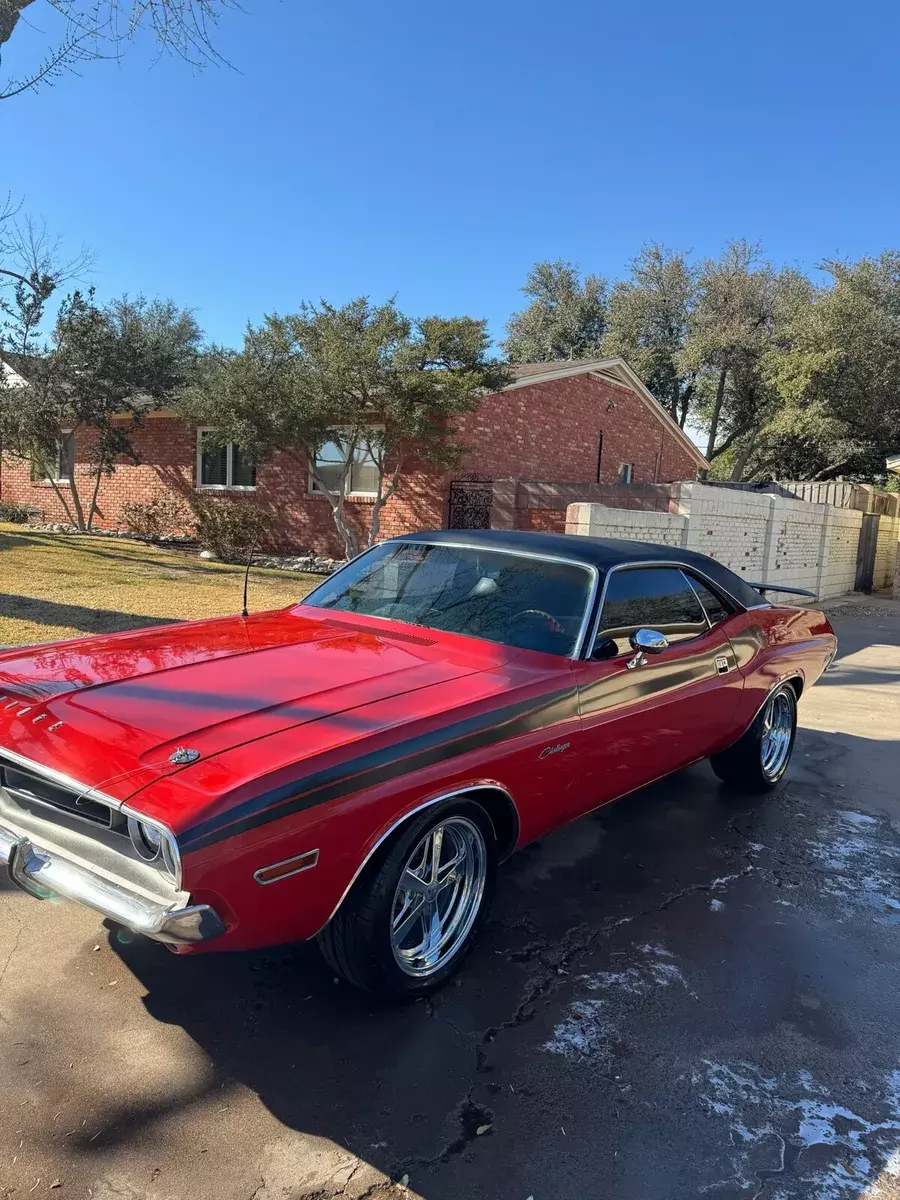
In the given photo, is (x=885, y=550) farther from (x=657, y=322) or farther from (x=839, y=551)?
(x=657, y=322)

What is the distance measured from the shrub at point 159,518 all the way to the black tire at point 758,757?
1634 cm

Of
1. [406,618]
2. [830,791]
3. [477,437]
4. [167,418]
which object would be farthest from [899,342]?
[406,618]

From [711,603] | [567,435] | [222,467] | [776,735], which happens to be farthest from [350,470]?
[711,603]

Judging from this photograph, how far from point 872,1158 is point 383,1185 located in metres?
1.32

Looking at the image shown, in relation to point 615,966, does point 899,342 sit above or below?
above

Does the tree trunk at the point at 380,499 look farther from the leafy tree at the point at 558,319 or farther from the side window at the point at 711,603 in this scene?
the leafy tree at the point at 558,319

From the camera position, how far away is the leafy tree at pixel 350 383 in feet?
43.1

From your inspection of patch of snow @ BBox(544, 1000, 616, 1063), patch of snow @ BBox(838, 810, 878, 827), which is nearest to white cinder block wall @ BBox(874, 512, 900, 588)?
patch of snow @ BBox(838, 810, 878, 827)

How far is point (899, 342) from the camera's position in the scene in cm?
2623

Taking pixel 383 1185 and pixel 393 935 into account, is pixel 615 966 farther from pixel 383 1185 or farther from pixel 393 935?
pixel 383 1185

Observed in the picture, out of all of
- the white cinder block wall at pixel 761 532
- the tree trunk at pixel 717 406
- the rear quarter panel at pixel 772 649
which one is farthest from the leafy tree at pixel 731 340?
the rear quarter panel at pixel 772 649

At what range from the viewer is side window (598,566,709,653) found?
369cm

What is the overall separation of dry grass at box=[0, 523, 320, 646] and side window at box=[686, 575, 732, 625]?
18.7 ft

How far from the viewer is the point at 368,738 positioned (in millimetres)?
2467
